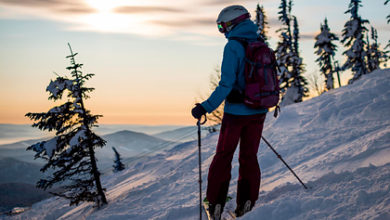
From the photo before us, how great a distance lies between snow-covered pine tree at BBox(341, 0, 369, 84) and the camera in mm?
37213

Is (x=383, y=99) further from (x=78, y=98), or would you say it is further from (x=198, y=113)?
(x=78, y=98)

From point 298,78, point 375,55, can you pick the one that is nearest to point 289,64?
point 298,78

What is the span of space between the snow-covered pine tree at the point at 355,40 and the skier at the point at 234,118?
129ft

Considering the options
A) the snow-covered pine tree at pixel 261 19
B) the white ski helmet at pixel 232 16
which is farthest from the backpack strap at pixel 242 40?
the snow-covered pine tree at pixel 261 19

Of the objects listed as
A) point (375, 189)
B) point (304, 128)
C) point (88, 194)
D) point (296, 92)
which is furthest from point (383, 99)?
point (296, 92)

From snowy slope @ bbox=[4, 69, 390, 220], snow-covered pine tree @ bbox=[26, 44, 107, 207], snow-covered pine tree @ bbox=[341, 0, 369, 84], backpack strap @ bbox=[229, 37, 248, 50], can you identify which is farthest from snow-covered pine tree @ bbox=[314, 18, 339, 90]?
backpack strap @ bbox=[229, 37, 248, 50]

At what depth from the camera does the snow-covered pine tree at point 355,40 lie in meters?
37.2

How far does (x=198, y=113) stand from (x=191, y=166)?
331 inches

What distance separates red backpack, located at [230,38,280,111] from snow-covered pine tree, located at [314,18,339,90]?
41.0 metres

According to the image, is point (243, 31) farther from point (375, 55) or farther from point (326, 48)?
point (375, 55)

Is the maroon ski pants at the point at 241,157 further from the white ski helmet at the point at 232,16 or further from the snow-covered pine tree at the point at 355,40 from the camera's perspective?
the snow-covered pine tree at the point at 355,40

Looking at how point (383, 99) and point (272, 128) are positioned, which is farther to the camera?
point (272, 128)

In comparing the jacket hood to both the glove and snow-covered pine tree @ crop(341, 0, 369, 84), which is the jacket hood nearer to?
the glove

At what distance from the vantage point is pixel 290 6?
39219mm
